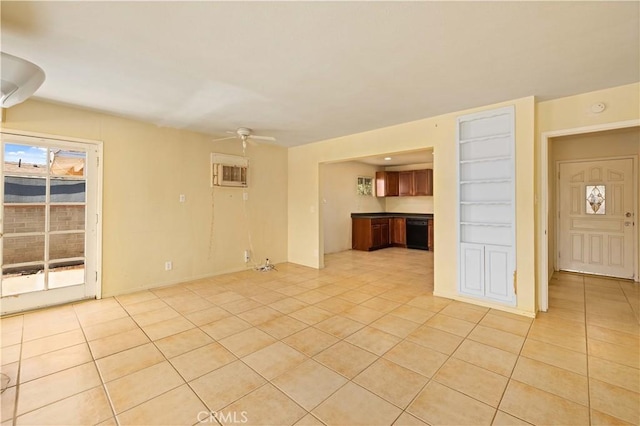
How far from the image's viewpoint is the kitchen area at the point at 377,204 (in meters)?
7.16

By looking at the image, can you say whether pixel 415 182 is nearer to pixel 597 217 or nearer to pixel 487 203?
pixel 597 217

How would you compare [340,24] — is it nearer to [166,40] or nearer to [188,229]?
[166,40]

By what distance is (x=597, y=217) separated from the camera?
474cm

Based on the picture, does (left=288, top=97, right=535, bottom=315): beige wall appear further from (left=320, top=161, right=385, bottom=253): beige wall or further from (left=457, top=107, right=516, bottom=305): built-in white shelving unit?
(left=320, top=161, right=385, bottom=253): beige wall

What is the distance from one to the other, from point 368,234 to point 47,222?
20.0 ft

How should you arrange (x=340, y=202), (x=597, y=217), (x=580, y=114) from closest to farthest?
(x=580, y=114), (x=597, y=217), (x=340, y=202)

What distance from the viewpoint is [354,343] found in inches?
99.7

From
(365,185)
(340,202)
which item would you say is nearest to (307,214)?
(340,202)

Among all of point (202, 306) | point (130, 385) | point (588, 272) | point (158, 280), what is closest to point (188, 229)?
point (158, 280)

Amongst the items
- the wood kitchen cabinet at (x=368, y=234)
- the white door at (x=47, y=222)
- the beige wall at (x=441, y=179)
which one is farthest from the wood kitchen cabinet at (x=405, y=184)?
the white door at (x=47, y=222)

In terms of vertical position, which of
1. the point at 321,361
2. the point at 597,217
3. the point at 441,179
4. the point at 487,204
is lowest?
the point at 321,361

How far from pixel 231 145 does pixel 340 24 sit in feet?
11.9

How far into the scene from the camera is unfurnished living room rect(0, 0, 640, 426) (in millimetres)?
1777

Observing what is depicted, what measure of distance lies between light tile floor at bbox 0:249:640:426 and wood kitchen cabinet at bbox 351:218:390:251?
3.60m
